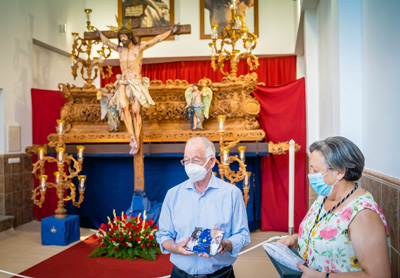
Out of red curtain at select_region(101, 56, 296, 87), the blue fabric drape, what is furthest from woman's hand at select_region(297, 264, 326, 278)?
red curtain at select_region(101, 56, 296, 87)

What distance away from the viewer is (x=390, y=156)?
7.50 feet

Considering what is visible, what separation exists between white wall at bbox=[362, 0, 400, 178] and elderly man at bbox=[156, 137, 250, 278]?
914mm

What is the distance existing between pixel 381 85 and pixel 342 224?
1172 mm

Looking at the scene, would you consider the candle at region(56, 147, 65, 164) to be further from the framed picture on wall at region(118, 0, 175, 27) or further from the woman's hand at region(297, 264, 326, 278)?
the woman's hand at region(297, 264, 326, 278)

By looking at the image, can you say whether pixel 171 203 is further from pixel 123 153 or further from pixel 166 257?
pixel 123 153

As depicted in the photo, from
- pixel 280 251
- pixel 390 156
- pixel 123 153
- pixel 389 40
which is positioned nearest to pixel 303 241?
pixel 280 251

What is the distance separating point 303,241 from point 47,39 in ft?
23.6

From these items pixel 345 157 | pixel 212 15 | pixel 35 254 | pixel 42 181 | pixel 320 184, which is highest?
pixel 212 15

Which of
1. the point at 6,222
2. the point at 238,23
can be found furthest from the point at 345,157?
the point at 6,222

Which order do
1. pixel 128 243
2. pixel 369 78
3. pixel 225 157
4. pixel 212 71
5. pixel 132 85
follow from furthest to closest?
1. pixel 212 71
2. pixel 132 85
3. pixel 225 157
4. pixel 128 243
5. pixel 369 78

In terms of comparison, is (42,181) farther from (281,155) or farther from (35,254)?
(281,155)

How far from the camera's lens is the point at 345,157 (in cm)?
178

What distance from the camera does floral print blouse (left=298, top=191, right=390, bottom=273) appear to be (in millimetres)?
1700

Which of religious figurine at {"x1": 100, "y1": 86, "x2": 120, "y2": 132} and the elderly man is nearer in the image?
the elderly man
